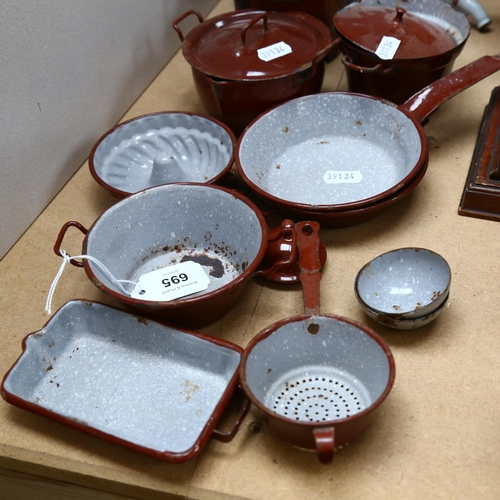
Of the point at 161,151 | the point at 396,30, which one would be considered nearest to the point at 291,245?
the point at 161,151

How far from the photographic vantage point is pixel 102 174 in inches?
44.9

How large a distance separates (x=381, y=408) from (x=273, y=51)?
73 centimetres

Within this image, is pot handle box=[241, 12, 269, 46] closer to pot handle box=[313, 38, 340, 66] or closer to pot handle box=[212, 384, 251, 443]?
pot handle box=[313, 38, 340, 66]

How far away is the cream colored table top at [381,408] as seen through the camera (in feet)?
2.44

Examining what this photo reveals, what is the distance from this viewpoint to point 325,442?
2.17 feet

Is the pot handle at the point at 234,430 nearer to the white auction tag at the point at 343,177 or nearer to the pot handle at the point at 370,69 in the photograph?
the white auction tag at the point at 343,177

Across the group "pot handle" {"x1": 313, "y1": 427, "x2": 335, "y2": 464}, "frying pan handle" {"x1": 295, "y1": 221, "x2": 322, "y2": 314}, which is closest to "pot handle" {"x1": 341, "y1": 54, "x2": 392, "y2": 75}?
"frying pan handle" {"x1": 295, "y1": 221, "x2": 322, "y2": 314}

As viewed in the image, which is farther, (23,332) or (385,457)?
(23,332)

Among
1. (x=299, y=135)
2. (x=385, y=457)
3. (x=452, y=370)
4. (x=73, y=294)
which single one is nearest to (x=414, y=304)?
(x=452, y=370)

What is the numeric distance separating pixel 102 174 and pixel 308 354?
0.54 meters

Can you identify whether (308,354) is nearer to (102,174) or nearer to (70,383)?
(70,383)

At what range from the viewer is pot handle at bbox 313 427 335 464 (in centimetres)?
66

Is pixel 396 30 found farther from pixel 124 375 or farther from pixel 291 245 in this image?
pixel 124 375

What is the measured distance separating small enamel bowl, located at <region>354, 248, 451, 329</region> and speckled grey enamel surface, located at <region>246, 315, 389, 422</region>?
0.30 feet
